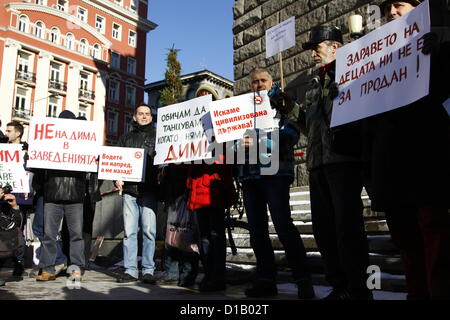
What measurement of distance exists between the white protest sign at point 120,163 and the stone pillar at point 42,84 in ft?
116

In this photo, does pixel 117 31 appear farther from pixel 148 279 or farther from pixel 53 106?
pixel 148 279

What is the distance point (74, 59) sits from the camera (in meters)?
40.2

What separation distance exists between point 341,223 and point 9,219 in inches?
137

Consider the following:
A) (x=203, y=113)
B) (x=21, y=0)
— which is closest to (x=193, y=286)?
(x=203, y=113)

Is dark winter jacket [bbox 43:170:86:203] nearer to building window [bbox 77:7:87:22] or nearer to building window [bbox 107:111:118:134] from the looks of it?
building window [bbox 107:111:118:134]

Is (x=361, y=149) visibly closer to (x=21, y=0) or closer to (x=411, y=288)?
(x=411, y=288)

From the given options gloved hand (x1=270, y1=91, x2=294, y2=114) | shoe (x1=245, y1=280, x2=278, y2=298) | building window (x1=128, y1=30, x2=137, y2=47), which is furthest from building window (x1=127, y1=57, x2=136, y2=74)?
shoe (x1=245, y1=280, x2=278, y2=298)

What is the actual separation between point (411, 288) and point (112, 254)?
→ 243 inches

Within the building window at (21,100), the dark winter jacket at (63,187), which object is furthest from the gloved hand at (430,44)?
the building window at (21,100)

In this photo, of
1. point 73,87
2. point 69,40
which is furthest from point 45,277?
point 69,40

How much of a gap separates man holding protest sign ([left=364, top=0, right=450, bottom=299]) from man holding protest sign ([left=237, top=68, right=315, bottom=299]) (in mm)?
1109

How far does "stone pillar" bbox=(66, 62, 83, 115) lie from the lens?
130 ft

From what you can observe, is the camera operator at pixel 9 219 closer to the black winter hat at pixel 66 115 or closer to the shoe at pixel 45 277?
the shoe at pixel 45 277

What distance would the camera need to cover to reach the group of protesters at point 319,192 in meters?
2.22
